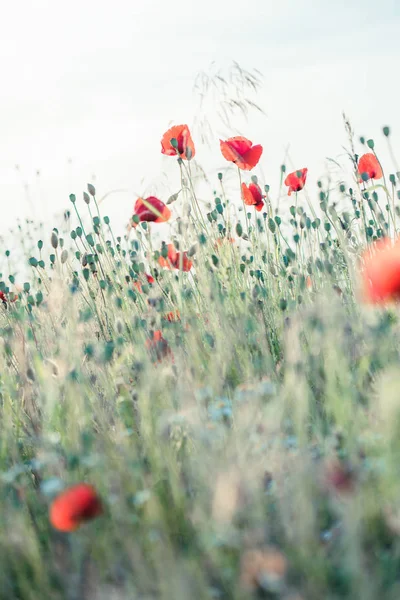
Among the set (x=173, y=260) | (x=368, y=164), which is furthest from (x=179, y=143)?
(x=368, y=164)

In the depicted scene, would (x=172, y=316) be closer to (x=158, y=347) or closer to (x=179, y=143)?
(x=158, y=347)

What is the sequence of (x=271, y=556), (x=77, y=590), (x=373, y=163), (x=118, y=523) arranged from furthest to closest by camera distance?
1. (x=373, y=163)
2. (x=118, y=523)
3. (x=77, y=590)
4. (x=271, y=556)

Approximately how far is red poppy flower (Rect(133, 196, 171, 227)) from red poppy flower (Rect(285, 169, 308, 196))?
0.74m

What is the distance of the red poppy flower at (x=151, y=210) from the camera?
311 centimetres

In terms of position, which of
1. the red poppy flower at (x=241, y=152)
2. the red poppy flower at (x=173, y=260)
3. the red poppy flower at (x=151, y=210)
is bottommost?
the red poppy flower at (x=173, y=260)

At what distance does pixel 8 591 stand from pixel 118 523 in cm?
30

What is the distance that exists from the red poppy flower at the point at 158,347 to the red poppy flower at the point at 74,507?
1.03 m

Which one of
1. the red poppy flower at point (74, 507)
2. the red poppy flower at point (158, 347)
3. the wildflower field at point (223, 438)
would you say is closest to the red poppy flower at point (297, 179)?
the wildflower field at point (223, 438)

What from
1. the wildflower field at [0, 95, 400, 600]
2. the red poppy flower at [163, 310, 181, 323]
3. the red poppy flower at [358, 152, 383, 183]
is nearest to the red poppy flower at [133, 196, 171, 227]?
the wildflower field at [0, 95, 400, 600]

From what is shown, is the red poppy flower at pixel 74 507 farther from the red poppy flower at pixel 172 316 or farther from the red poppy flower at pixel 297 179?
the red poppy flower at pixel 297 179

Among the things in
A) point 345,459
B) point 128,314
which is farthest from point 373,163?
point 345,459

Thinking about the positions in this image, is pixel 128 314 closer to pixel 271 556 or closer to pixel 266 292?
pixel 266 292

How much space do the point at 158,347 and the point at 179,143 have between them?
3.87 ft

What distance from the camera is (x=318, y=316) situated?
6.43 ft
